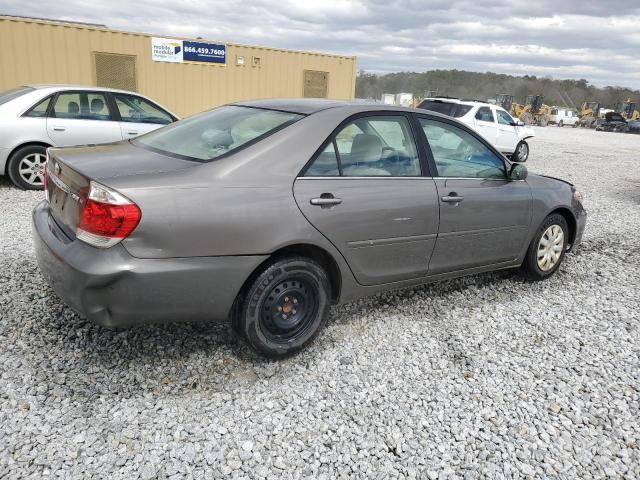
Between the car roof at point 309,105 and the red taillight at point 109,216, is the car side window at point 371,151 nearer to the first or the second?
the car roof at point 309,105

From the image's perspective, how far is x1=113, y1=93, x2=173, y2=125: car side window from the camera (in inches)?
296

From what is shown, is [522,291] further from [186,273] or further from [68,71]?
[68,71]

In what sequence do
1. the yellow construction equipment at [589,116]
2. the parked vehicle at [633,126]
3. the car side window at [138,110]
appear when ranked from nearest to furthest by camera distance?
the car side window at [138,110], the parked vehicle at [633,126], the yellow construction equipment at [589,116]

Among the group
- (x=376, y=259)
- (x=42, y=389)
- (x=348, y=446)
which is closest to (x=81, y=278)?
(x=42, y=389)

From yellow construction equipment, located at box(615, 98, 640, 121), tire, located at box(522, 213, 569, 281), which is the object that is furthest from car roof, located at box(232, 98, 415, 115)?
yellow construction equipment, located at box(615, 98, 640, 121)

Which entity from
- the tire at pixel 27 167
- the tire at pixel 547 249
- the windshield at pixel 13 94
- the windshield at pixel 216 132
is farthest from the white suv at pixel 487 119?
the windshield at pixel 216 132

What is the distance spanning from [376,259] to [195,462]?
1623 mm

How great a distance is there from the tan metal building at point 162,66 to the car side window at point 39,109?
18.6 ft

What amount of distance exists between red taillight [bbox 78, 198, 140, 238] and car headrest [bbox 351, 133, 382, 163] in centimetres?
141

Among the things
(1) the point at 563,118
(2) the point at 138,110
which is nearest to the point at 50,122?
(2) the point at 138,110

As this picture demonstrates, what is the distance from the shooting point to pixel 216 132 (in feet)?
10.7

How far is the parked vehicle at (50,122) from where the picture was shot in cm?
670

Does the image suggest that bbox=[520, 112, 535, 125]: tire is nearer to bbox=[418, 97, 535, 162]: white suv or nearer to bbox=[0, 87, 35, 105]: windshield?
bbox=[418, 97, 535, 162]: white suv

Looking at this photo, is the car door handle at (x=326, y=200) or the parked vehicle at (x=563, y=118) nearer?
the car door handle at (x=326, y=200)
